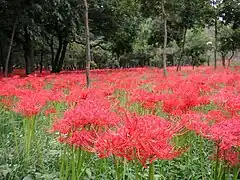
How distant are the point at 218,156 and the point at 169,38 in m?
22.2

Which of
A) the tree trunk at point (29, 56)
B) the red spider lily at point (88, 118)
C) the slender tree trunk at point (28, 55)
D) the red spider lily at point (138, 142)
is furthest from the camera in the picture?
the tree trunk at point (29, 56)

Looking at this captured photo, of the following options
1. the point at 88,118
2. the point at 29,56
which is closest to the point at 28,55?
the point at 29,56

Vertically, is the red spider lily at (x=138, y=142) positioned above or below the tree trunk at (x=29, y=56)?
below

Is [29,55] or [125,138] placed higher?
[29,55]

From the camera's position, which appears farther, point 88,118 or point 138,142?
point 88,118

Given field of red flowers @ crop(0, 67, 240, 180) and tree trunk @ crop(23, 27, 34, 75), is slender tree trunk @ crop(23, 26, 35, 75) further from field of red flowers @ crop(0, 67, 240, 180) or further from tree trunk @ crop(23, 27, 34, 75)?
field of red flowers @ crop(0, 67, 240, 180)

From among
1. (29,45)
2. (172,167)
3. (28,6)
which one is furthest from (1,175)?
(29,45)

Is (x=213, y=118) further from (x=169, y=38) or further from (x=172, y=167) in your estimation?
(x=169, y=38)

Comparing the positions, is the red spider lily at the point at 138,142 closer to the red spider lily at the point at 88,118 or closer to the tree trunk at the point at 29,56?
the red spider lily at the point at 88,118

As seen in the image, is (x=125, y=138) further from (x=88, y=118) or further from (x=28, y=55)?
(x=28, y=55)

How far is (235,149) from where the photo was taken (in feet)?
7.79

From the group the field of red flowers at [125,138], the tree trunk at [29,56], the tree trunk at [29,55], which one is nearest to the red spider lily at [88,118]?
the field of red flowers at [125,138]

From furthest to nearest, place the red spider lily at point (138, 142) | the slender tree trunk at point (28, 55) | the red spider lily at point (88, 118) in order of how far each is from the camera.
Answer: the slender tree trunk at point (28, 55)
the red spider lily at point (88, 118)
the red spider lily at point (138, 142)

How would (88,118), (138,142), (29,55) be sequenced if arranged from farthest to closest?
(29,55) → (88,118) → (138,142)
